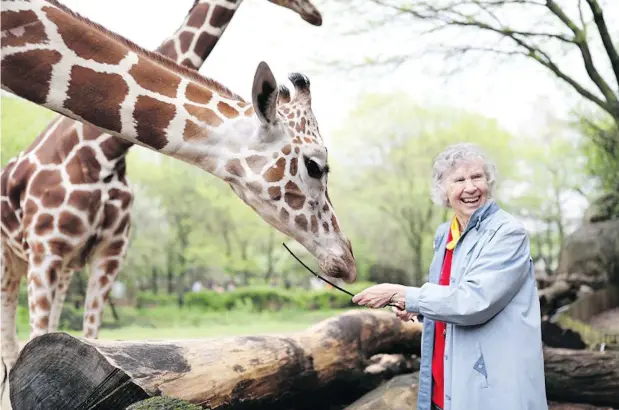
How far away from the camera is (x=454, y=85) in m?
8.28

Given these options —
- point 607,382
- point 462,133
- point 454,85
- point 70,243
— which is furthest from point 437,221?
point 70,243

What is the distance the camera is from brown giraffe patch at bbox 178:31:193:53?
2.69 meters

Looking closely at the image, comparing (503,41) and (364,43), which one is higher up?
(364,43)

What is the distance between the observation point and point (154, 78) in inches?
73.4

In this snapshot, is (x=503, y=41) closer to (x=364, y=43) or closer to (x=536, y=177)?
(x=364, y=43)

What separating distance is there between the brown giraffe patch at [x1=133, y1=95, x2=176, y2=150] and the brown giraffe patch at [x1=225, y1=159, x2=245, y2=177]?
8.5 inches

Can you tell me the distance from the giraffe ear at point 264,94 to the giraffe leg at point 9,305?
2.05m

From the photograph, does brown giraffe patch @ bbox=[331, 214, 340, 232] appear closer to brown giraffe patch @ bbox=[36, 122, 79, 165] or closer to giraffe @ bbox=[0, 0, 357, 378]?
giraffe @ bbox=[0, 0, 357, 378]

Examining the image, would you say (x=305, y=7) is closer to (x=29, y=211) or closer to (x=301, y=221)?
(x=301, y=221)

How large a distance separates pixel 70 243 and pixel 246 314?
19.3 ft

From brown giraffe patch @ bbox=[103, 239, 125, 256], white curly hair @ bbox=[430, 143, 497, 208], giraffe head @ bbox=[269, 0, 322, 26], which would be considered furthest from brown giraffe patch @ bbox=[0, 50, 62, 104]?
giraffe head @ bbox=[269, 0, 322, 26]

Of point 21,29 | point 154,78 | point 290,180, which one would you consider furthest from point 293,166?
point 21,29

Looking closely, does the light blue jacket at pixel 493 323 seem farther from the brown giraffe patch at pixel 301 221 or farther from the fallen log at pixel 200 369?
the fallen log at pixel 200 369

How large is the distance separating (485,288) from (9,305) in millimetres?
2700
